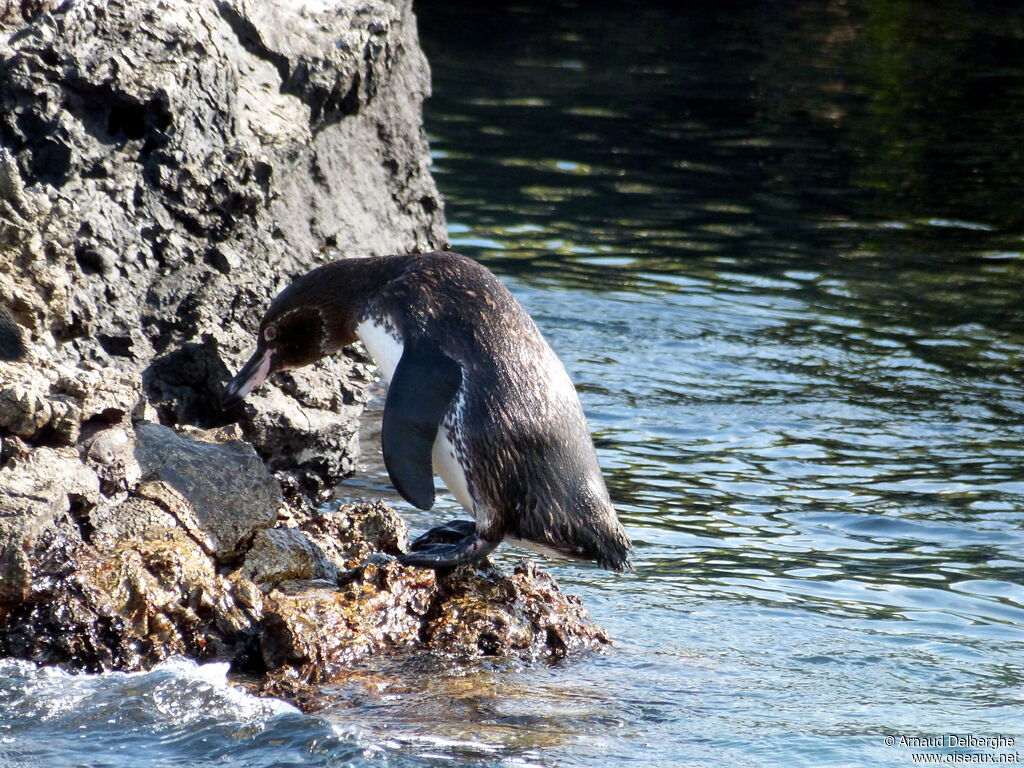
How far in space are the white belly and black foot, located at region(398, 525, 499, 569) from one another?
163 millimetres

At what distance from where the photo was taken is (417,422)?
4.89 meters

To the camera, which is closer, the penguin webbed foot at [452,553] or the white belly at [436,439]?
the penguin webbed foot at [452,553]

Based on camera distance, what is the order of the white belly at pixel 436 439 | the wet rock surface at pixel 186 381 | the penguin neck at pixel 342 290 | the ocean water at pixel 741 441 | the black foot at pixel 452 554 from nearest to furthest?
the ocean water at pixel 741 441, the wet rock surface at pixel 186 381, the black foot at pixel 452 554, the white belly at pixel 436 439, the penguin neck at pixel 342 290

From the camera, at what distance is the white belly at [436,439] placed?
5.02m

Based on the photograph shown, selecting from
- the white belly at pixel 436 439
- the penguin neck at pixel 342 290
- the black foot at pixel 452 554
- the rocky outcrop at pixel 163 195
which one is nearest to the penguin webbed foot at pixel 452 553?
the black foot at pixel 452 554

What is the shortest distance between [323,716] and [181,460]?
101 cm

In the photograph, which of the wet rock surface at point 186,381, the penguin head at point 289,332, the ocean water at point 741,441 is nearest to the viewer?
the ocean water at point 741,441

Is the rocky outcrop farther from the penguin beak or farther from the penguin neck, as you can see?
the penguin neck

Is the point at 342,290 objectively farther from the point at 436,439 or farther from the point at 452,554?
the point at 452,554

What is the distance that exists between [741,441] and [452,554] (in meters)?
3.04

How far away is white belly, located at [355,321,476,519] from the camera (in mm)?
5016

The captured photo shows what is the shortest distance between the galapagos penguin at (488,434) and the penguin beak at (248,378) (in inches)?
27.1

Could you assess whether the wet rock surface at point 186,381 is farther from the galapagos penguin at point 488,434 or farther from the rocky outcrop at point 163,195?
the galapagos penguin at point 488,434

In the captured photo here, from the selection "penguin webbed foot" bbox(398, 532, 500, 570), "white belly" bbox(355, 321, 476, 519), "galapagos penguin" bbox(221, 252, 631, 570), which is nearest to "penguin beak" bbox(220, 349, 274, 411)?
"white belly" bbox(355, 321, 476, 519)
